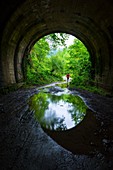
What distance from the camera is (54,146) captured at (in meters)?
3.46

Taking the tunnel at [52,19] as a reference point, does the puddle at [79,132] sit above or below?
below

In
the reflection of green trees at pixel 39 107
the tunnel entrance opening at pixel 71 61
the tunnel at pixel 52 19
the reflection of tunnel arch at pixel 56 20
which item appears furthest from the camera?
the tunnel entrance opening at pixel 71 61

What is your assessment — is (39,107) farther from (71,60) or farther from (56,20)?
(71,60)

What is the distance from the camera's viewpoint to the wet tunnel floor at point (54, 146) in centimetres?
280

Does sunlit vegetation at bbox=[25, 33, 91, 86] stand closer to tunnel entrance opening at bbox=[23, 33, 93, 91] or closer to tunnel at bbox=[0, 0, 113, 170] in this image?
tunnel entrance opening at bbox=[23, 33, 93, 91]

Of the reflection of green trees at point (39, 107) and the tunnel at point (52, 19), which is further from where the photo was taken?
the tunnel at point (52, 19)

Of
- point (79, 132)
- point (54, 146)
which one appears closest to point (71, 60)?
point (79, 132)

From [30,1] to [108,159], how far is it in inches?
331

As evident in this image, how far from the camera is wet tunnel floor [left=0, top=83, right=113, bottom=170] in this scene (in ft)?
9.18

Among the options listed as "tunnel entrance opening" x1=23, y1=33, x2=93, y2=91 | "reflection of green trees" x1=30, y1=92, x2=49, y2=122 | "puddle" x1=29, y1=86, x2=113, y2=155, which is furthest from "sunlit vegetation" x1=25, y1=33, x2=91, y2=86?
"puddle" x1=29, y1=86, x2=113, y2=155

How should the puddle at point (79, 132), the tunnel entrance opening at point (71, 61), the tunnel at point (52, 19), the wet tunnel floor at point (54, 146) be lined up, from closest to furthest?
the wet tunnel floor at point (54, 146) → the puddle at point (79, 132) → the tunnel at point (52, 19) → the tunnel entrance opening at point (71, 61)

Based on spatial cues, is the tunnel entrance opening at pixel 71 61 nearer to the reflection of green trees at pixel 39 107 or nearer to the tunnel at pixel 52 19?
the tunnel at pixel 52 19

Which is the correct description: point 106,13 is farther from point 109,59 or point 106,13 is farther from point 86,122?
point 86,122

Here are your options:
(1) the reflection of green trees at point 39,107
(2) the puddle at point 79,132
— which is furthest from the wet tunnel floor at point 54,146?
(1) the reflection of green trees at point 39,107
